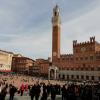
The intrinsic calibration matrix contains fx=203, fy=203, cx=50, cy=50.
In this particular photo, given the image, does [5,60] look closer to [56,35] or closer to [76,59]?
[56,35]

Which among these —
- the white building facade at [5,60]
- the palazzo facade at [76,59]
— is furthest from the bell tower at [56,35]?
the white building facade at [5,60]

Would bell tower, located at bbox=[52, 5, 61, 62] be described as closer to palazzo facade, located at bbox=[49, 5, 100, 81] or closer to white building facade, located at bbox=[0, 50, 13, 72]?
palazzo facade, located at bbox=[49, 5, 100, 81]

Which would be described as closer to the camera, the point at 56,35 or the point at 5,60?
the point at 56,35

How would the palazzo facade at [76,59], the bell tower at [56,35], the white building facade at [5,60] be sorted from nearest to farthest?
the palazzo facade at [76,59] < the bell tower at [56,35] < the white building facade at [5,60]

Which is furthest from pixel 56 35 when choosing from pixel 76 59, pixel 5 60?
pixel 5 60

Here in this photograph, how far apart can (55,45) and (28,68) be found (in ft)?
84.8

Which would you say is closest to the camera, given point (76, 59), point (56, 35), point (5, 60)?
point (76, 59)

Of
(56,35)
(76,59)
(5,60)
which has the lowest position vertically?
(76,59)

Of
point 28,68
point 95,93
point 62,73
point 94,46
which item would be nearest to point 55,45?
point 62,73

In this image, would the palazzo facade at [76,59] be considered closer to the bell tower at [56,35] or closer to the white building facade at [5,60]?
the bell tower at [56,35]

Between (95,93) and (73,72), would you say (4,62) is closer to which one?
(73,72)

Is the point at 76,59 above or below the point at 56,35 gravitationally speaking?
below

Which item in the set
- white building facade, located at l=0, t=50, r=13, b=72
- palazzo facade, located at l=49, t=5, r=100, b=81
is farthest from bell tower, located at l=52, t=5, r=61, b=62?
white building facade, located at l=0, t=50, r=13, b=72

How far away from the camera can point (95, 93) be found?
1358 cm
